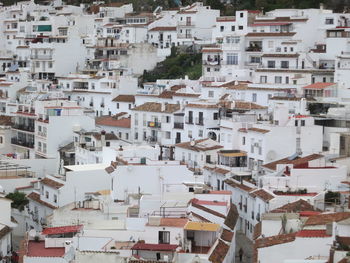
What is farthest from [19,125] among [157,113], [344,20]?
[344,20]

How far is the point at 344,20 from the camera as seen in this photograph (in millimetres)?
59375

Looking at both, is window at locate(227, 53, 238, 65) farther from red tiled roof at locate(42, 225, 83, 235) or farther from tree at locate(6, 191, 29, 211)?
red tiled roof at locate(42, 225, 83, 235)

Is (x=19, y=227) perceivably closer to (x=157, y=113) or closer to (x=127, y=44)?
(x=157, y=113)

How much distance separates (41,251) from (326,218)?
8816 mm

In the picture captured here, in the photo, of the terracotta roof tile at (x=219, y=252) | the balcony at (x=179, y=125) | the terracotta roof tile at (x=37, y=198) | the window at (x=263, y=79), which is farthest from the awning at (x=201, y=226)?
the window at (x=263, y=79)

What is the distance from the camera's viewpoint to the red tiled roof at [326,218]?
2427 centimetres

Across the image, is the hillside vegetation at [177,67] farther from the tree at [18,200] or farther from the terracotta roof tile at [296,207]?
the terracotta roof tile at [296,207]

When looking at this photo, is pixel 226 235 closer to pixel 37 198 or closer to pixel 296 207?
pixel 296 207

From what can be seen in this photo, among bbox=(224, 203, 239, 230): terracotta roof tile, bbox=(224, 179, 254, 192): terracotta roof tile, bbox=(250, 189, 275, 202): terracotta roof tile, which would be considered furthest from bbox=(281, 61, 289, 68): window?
bbox=(224, 203, 239, 230): terracotta roof tile

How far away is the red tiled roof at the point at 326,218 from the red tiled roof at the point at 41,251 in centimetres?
753

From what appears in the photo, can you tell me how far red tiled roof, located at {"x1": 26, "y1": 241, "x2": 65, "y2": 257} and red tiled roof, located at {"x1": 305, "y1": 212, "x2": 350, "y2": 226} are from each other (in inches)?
297

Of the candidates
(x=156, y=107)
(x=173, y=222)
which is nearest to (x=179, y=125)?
(x=156, y=107)

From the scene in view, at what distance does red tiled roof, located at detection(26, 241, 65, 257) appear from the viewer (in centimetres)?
2670

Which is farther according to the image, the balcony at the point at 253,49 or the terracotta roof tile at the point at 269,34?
the balcony at the point at 253,49
